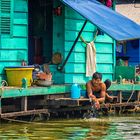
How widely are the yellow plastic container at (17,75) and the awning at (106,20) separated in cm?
204

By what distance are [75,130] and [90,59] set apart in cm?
371

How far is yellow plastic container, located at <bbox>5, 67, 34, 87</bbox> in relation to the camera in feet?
49.7

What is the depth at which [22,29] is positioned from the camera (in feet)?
52.1

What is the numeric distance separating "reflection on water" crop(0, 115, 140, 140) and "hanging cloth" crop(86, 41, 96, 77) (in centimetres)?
168

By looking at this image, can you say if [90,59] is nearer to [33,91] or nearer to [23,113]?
[33,91]

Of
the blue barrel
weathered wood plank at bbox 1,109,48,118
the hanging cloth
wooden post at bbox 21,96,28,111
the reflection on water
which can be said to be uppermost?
the hanging cloth

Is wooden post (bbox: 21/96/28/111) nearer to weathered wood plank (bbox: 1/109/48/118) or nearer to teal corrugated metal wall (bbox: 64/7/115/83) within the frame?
weathered wood plank (bbox: 1/109/48/118)

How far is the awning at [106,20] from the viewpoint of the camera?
48.9 feet

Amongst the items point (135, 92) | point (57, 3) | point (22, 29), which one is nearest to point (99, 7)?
point (57, 3)

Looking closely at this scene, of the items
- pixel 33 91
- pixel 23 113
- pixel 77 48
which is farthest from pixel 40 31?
pixel 23 113

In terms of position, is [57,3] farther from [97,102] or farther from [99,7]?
[97,102]

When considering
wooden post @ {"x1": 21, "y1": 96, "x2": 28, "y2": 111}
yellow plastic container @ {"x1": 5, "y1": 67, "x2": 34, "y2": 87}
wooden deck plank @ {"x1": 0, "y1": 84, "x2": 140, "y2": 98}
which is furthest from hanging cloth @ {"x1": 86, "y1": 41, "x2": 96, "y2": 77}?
wooden post @ {"x1": 21, "y1": 96, "x2": 28, "y2": 111}

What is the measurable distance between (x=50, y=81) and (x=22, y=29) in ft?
5.33

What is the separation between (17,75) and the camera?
49.9 feet
